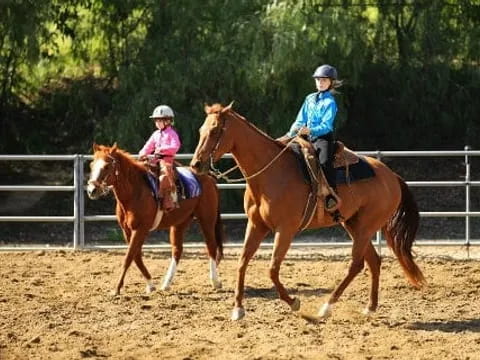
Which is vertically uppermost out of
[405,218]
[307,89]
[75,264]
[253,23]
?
[253,23]

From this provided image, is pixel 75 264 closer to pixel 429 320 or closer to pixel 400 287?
pixel 400 287

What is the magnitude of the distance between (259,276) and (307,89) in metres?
5.12

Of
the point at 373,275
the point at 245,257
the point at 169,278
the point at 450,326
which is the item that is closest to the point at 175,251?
the point at 169,278

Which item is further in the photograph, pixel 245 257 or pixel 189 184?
pixel 189 184

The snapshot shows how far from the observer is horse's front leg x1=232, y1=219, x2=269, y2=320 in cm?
816

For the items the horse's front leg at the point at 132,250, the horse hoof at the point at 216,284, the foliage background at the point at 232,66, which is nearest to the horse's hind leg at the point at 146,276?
the horse's front leg at the point at 132,250

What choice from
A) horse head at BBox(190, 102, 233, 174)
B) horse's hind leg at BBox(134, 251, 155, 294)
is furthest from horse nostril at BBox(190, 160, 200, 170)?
horse's hind leg at BBox(134, 251, 155, 294)

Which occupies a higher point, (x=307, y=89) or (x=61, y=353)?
(x=307, y=89)

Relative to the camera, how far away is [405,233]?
9.27 metres

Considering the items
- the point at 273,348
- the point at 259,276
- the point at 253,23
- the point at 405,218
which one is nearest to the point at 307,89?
the point at 253,23

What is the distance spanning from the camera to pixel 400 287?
10.0 metres

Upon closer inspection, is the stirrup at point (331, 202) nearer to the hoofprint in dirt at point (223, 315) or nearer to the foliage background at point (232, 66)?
the hoofprint in dirt at point (223, 315)

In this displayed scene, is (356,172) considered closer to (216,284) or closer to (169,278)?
(216,284)

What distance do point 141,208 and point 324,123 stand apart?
2354 millimetres
